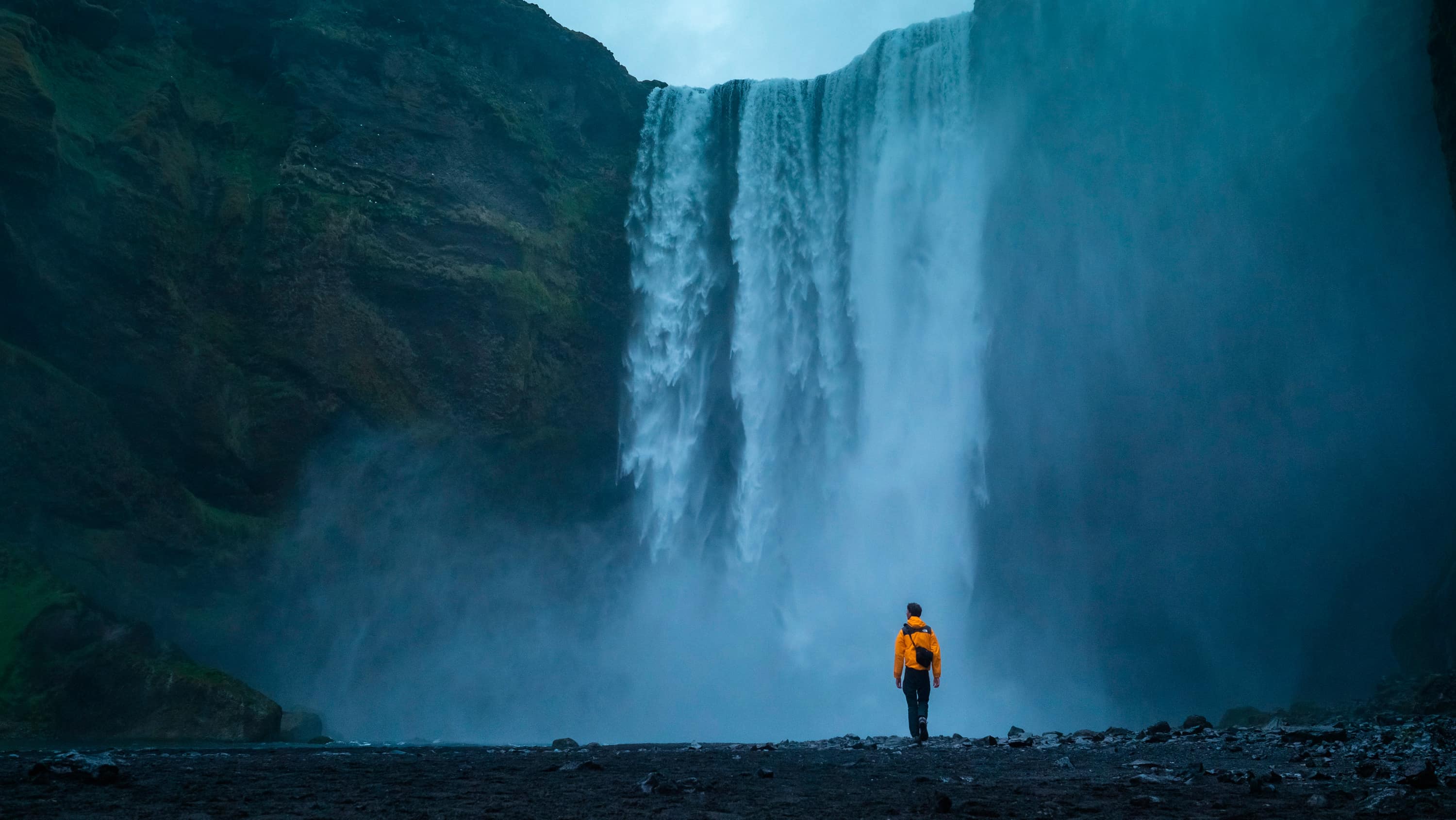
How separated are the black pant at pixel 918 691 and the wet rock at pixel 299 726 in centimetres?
1183

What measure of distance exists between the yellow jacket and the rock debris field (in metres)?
1.23

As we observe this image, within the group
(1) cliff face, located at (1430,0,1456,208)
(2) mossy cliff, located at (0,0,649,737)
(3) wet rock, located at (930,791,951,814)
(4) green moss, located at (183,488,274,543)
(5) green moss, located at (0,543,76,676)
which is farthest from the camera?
(4) green moss, located at (183,488,274,543)

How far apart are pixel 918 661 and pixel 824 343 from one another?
15.1m

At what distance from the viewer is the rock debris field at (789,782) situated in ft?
15.8

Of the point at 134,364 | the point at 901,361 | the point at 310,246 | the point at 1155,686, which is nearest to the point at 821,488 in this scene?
the point at 901,361

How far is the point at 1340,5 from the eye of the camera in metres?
21.3

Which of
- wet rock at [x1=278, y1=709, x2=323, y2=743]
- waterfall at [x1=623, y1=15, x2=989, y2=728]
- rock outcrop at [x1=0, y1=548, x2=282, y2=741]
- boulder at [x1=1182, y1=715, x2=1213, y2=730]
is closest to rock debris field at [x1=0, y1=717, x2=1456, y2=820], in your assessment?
boulder at [x1=1182, y1=715, x2=1213, y2=730]

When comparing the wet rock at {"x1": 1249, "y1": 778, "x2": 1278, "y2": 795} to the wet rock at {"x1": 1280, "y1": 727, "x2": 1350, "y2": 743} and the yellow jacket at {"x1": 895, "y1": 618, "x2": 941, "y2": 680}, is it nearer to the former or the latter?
the wet rock at {"x1": 1280, "y1": 727, "x2": 1350, "y2": 743}

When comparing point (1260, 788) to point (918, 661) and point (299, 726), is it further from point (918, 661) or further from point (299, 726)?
point (299, 726)

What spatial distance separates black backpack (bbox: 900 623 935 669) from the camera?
1095 cm

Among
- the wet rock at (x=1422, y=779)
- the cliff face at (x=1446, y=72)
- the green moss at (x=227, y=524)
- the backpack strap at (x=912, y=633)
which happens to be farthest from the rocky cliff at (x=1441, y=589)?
the green moss at (x=227, y=524)

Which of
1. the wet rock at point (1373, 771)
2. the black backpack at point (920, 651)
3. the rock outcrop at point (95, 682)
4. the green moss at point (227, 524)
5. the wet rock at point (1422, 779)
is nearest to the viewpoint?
the wet rock at point (1422, 779)

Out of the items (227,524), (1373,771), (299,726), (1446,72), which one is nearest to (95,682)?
(299,726)

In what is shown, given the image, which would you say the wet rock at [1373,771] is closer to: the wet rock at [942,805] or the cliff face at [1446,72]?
the wet rock at [942,805]
